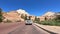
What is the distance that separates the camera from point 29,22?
182 feet

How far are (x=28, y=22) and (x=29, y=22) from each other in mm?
465

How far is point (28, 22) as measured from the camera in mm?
55062
